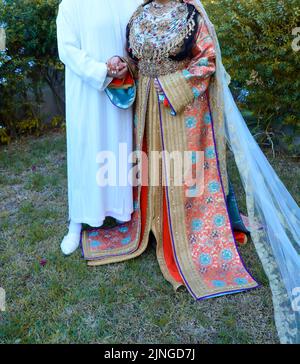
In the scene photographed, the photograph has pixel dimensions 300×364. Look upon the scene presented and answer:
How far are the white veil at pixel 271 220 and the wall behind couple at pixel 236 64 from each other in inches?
61.2

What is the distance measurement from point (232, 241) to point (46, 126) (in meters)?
3.40

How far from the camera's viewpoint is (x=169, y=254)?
245cm

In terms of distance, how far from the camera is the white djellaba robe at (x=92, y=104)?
222 cm

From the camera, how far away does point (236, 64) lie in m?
3.76

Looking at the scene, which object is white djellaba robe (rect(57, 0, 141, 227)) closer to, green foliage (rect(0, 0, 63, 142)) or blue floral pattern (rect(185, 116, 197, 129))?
blue floral pattern (rect(185, 116, 197, 129))

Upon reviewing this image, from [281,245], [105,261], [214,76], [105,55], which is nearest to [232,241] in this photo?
[281,245]

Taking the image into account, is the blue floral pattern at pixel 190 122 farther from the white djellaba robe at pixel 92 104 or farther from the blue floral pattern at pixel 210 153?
the white djellaba robe at pixel 92 104

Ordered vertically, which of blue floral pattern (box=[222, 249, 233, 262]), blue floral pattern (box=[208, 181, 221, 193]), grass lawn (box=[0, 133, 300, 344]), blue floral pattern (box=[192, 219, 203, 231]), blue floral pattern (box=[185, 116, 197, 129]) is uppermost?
blue floral pattern (box=[185, 116, 197, 129])

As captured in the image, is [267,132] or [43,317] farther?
[267,132]

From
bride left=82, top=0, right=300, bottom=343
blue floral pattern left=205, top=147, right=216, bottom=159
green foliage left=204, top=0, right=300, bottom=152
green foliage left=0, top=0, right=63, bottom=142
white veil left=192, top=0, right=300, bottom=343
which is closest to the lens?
white veil left=192, top=0, right=300, bottom=343

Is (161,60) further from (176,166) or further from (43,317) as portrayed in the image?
(43,317)

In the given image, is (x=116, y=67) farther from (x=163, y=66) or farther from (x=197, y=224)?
(x=197, y=224)

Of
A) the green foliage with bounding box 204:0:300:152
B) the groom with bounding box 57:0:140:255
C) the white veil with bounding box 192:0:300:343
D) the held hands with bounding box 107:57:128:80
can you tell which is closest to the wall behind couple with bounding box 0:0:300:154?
the green foliage with bounding box 204:0:300:152

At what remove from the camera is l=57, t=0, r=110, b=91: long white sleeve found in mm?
2207
